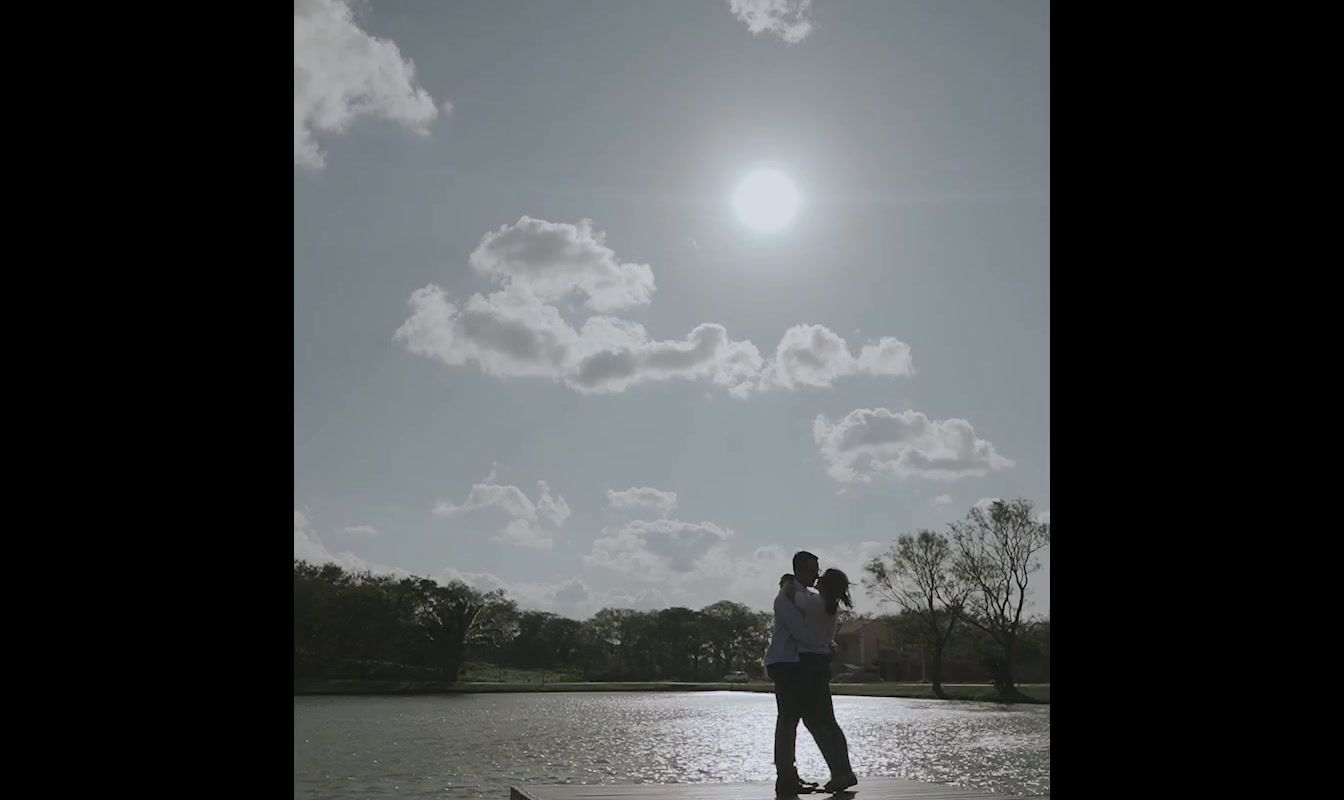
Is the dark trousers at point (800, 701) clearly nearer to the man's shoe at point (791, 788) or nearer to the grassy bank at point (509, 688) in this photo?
the man's shoe at point (791, 788)

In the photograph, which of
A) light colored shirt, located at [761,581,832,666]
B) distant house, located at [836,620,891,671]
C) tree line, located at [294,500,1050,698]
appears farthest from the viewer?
distant house, located at [836,620,891,671]

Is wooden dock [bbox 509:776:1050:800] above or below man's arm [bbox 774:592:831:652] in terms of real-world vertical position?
below

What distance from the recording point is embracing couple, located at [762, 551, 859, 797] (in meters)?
5.60

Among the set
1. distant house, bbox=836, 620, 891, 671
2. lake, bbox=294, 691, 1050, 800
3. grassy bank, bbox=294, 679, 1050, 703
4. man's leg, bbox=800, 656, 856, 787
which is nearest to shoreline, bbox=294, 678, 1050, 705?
grassy bank, bbox=294, 679, 1050, 703

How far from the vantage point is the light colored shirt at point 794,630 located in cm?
559

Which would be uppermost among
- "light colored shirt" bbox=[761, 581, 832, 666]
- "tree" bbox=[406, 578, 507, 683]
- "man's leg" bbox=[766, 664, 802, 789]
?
"light colored shirt" bbox=[761, 581, 832, 666]

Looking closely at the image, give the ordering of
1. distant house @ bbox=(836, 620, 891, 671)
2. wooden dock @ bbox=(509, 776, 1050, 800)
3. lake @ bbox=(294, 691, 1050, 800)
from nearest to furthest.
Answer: wooden dock @ bbox=(509, 776, 1050, 800) → lake @ bbox=(294, 691, 1050, 800) → distant house @ bbox=(836, 620, 891, 671)

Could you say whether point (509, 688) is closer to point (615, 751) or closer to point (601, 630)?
point (601, 630)

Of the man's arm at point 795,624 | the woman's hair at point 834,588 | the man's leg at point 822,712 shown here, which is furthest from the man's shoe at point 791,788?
the woman's hair at point 834,588

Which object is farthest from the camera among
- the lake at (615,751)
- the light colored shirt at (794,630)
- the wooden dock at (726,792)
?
the lake at (615,751)

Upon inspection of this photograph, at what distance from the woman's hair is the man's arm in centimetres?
13

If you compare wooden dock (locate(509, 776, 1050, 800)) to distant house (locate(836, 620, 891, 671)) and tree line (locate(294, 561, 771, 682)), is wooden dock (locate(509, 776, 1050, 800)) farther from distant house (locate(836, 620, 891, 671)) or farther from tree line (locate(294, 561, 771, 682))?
distant house (locate(836, 620, 891, 671))
